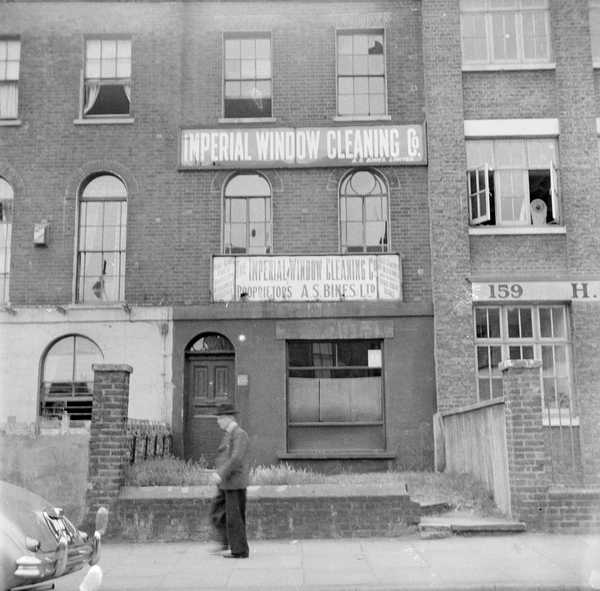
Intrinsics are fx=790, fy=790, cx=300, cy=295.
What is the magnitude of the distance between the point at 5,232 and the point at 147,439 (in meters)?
5.67

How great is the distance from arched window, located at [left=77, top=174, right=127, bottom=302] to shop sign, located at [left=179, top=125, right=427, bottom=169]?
1.61 meters

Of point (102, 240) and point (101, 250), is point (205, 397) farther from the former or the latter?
point (102, 240)

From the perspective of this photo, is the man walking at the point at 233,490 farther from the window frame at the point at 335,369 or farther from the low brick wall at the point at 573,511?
the window frame at the point at 335,369

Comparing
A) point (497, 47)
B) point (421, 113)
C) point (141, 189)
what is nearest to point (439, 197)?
point (421, 113)

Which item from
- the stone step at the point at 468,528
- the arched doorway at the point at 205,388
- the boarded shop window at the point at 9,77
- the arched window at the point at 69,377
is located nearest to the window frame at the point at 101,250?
the arched window at the point at 69,377

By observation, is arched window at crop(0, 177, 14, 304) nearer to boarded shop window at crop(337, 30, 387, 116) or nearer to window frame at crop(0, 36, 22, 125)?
window frame at crop(0, 36, 22, 125)

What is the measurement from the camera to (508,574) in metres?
7.79

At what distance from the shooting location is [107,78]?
16.4 metres

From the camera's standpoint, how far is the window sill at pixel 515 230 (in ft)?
50.3

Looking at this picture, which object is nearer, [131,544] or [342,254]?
[131,544]

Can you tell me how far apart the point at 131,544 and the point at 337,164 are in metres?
8.71

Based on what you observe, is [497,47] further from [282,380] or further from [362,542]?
[362,542]

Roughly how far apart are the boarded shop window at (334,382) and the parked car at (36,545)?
8672 mm

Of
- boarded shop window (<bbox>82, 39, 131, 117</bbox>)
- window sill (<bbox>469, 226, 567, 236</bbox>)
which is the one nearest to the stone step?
window sill (<bbox>469, 226, 567, 236</bbox>)
